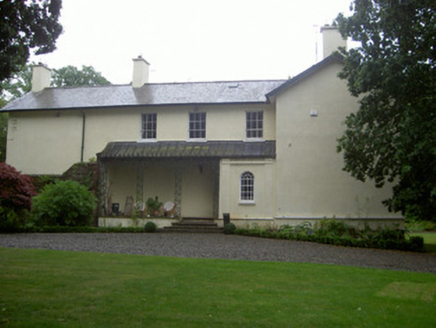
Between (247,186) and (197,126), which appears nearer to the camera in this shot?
(247,186)

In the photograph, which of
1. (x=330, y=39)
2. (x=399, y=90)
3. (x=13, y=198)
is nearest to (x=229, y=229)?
(x=399, y=90)

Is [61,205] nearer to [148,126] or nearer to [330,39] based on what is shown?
[148,126]

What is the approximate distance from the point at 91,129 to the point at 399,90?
16.6 m

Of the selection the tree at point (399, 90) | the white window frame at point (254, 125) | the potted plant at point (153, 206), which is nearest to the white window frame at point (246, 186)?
the white window frame at point (254, 125)

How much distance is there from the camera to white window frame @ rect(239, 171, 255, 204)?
21.5m

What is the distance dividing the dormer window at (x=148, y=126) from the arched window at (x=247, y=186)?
5.89 metres

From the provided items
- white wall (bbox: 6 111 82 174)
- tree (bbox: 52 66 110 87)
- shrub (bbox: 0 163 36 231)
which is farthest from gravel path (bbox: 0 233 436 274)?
tree (bbox: 52 66 110 87)

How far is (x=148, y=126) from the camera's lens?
80.1ft

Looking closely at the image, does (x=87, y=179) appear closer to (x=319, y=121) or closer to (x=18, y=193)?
(x=18, y=193)

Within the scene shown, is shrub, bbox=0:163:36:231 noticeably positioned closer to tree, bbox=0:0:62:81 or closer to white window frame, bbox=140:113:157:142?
white window frame, bbox=140:113:157:142

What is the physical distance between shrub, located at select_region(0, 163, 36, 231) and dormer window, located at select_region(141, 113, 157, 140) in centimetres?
696

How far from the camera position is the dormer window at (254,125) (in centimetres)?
2300

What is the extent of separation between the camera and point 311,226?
19.6 metres

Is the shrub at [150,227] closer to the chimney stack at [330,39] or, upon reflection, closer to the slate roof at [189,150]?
the slate roof at [189,150]
